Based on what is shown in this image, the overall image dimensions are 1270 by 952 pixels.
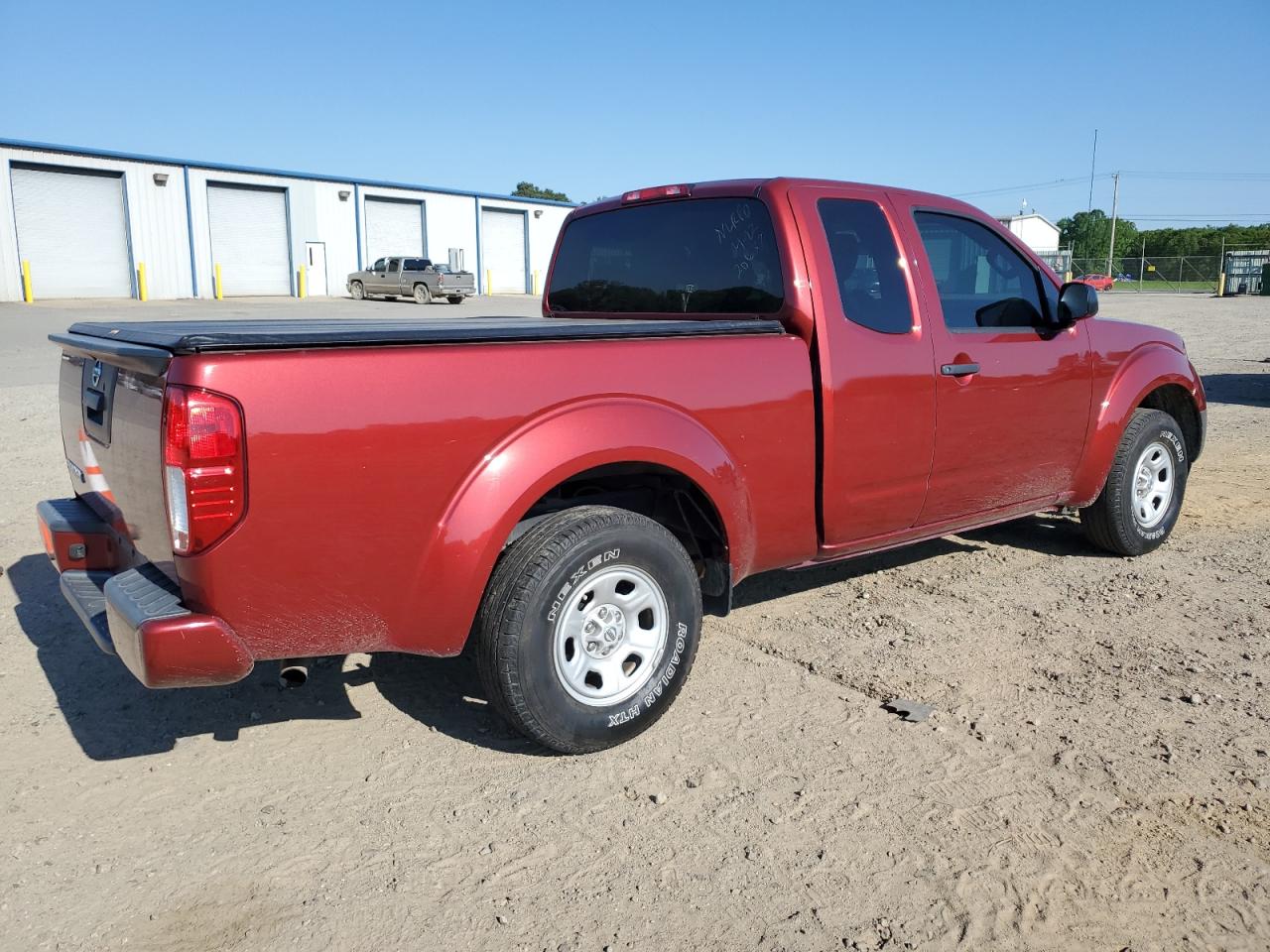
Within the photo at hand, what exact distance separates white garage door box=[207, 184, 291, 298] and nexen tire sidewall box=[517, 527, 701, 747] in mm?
36262

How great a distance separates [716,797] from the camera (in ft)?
10.2

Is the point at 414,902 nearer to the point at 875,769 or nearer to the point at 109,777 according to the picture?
the point at 109,777

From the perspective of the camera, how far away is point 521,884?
8.79ft

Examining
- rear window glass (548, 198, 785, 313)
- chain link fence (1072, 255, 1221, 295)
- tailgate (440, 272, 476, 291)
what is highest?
chain link fence (1072, 255, 1221, 295)

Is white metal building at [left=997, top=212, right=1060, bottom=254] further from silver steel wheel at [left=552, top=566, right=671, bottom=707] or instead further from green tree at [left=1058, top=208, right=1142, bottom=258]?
silver steel wheel at [left=552, top=566, right=671, bottom=707]

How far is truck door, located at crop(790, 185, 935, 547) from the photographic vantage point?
3.91 metres

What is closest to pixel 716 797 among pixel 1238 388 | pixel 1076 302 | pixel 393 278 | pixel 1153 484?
pixel 1076 302

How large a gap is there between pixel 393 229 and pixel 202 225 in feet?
28.7

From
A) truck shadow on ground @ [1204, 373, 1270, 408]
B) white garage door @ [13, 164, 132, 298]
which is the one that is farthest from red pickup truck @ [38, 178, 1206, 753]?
white garage door @ [13, 164, 132, 298]

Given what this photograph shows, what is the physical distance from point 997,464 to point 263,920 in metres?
3.56

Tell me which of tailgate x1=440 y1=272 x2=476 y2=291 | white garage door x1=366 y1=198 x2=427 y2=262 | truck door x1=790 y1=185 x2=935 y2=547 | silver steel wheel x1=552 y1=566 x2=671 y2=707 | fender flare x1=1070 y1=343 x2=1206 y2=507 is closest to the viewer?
silver steel wheel x1=552 y1=566 x2=671 y2=707

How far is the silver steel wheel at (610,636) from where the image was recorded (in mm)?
3244

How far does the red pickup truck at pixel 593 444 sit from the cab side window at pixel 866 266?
0.05ft

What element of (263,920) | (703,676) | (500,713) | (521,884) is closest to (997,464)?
(703,676)
